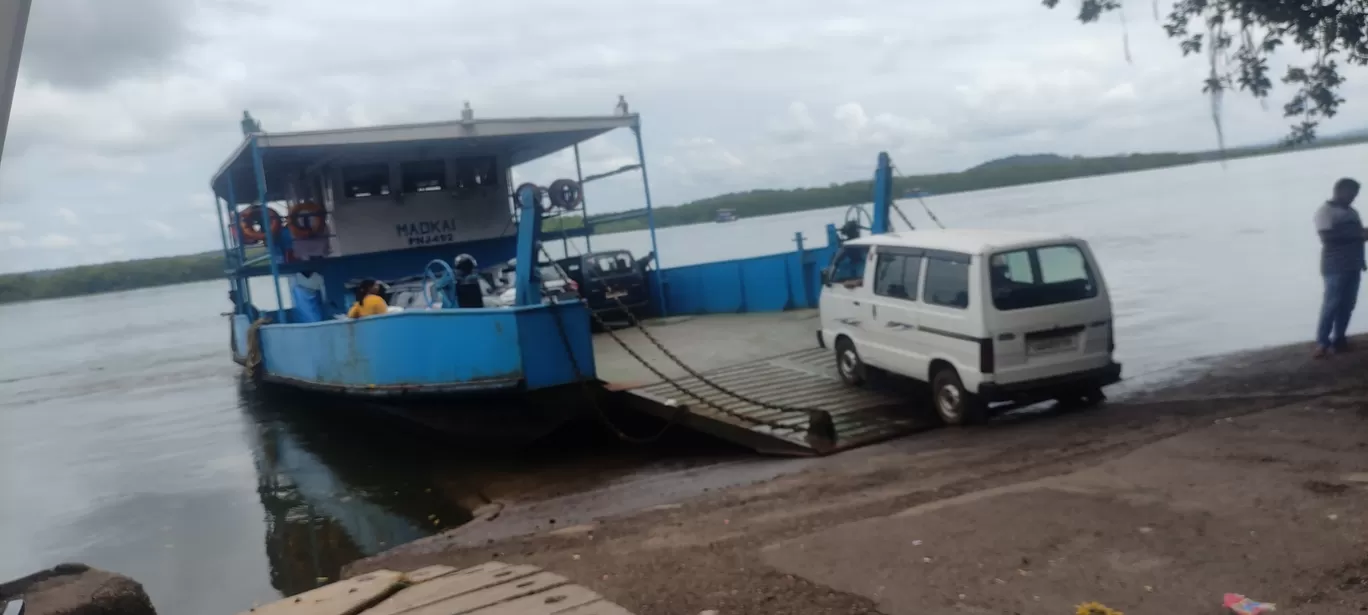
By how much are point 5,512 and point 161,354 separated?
2394 centimetres

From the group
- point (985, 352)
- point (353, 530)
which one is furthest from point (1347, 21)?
point (353, 530)

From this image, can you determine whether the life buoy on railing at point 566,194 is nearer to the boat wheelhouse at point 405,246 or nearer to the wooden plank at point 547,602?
the boat wheelhouse at point 405,246

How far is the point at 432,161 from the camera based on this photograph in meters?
16.0

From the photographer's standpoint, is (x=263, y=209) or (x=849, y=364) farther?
(x=263, y=209)

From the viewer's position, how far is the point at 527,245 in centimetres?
973

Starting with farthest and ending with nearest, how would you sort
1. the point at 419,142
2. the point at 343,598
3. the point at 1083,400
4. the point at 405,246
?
1. the point at 405,246
2. the point at 419,142
3. the point at 1083,400
4. the point at 343,598

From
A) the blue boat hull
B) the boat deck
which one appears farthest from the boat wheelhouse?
the boat deck

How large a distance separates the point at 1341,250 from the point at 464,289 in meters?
8.60

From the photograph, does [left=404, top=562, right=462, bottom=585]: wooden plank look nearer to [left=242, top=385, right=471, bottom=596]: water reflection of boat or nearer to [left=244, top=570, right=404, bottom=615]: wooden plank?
[left=244, top=570, right=404, bottom=615]: wooden plank

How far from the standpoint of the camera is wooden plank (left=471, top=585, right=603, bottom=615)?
13.5 ft

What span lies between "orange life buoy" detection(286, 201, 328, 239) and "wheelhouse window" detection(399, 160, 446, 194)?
1395mm

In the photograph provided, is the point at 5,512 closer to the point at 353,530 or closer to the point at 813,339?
the point at 353,530

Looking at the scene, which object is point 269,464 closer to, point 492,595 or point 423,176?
point 423,176

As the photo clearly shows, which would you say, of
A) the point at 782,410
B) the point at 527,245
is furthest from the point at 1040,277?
the point at 527,245
